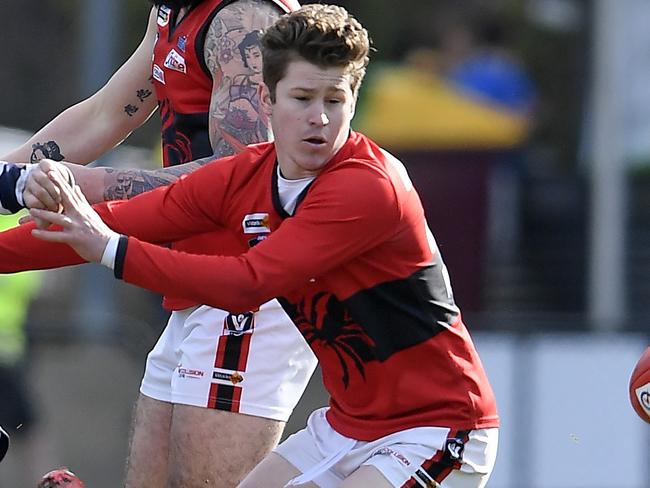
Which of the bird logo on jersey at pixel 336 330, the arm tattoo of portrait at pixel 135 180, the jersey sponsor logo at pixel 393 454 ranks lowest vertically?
the jersey sponsor logo at pixel 393 454

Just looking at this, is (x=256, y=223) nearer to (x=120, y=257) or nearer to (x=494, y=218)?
(x=120, y=257)

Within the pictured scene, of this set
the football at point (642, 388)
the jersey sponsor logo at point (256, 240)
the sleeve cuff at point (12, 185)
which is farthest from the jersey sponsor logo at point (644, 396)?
the sleeve cuff at point (12, 185)

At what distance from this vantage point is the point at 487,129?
13.4 metres

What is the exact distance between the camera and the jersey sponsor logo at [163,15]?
16.1 feet

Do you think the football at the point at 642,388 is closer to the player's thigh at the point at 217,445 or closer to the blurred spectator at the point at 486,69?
the player's thigh at the point at 217,445

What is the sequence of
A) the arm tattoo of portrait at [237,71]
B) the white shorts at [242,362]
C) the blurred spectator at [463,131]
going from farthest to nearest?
the blurred spectator at [463,131]
the white shorts at [242,362]
the arm tattoo of portrait at [237,71]

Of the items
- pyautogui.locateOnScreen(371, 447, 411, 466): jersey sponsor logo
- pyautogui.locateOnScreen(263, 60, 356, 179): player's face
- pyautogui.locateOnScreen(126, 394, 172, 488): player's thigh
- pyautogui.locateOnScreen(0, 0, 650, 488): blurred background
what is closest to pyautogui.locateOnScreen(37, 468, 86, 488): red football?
pyautogui.locateOnScreen(126, 394, 172, 488): player's thigh

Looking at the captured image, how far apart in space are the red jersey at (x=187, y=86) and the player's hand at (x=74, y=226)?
2.53 ft

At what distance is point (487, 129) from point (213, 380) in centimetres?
881

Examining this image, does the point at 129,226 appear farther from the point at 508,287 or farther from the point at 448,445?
the point at 508,287

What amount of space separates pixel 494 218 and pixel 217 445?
8.09m

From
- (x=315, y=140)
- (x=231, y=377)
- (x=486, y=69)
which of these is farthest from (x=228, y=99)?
(x=486, y=69)

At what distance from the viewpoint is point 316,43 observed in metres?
4.18

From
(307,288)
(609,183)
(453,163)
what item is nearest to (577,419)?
(609,183)
